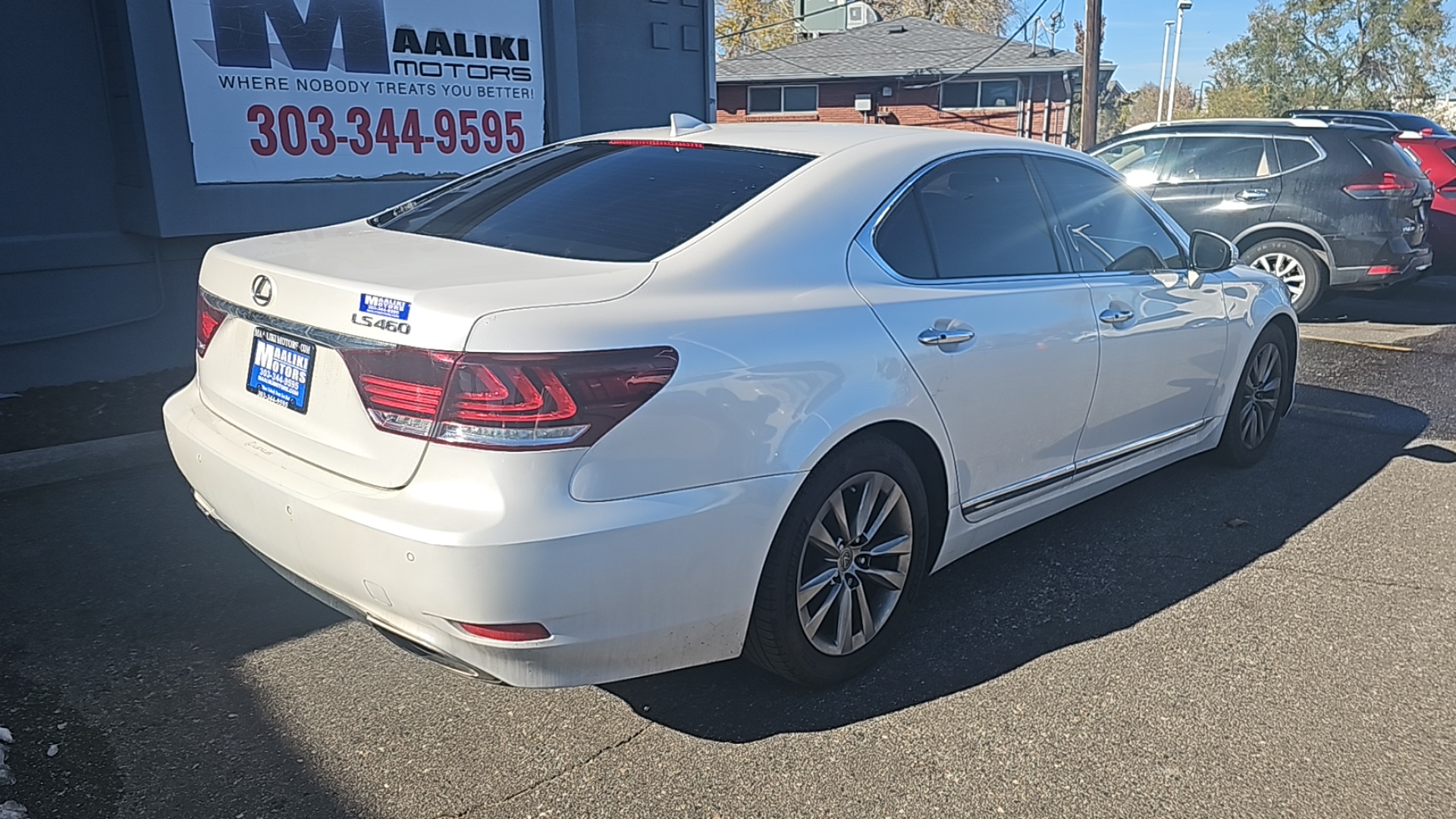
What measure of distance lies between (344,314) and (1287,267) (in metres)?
9.24

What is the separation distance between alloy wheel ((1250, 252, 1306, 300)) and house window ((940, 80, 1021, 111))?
21.9 m

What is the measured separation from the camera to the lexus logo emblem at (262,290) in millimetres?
2799

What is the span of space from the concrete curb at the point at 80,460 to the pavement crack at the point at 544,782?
10.6ft

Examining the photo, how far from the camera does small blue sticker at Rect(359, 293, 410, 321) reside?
8.01ft

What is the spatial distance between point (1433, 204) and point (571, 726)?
10686 mm

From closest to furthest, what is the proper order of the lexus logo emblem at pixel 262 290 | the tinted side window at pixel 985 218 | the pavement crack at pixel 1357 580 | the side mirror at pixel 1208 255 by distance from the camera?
the lexus logo emblem at pixel 262 290
the tinted side window at pixel 985 218
the pavement crack at pixel 1357 580
the side mirror at pixel 1208 255

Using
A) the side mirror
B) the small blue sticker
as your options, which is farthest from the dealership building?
the side mirror

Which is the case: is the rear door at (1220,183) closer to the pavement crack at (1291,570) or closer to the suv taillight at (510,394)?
the pavement crack at (1291,570)

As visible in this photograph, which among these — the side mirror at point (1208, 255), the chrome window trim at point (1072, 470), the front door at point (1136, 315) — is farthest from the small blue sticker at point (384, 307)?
the side mirror at point (1208, 255)

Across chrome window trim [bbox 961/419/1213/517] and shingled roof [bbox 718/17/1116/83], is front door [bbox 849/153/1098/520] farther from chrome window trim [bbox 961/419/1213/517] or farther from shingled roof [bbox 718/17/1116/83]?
shingled roof [bbox 718/17/1116/83]

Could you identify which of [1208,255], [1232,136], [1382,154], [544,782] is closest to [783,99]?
[1232,136]

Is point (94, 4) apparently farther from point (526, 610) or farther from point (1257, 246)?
point (1257, 246)

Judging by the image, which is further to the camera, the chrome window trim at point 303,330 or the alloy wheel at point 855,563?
the alloy wheel at point 855,563

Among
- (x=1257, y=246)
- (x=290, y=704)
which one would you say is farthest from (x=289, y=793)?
(x=1257, y=246)
